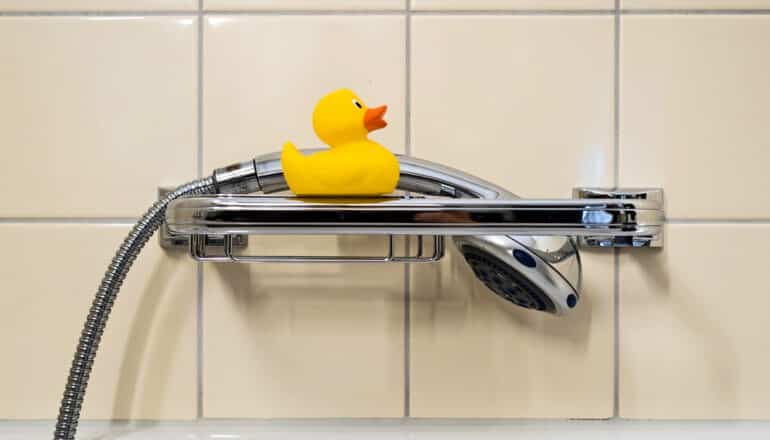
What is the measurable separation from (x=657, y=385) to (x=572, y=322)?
0.10 metres

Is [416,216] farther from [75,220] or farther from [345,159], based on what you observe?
[75,220]

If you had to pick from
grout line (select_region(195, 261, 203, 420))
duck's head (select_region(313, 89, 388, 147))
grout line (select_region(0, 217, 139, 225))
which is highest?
duck's head (select_region(313, 89, 388, 147))

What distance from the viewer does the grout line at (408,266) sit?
0.63m

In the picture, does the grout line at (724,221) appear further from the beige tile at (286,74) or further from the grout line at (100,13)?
the grout line at (100,13)

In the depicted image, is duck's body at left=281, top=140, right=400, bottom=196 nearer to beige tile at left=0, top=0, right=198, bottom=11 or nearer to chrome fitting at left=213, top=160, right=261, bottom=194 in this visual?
chrome fitting at left=213, top=160, right=261, bottom=194

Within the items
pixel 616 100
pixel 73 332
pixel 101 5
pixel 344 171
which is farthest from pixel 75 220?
pixel 616 100

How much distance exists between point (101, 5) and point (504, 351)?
52 cm

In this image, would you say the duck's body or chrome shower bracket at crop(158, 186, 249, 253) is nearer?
the duck's body

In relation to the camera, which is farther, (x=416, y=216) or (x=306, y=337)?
(x=306, y=337)

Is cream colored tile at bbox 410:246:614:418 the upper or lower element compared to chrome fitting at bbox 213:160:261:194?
lower

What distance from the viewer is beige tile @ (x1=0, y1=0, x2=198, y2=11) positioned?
2.07ft

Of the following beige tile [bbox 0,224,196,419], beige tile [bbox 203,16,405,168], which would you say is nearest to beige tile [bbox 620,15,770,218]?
beige tile [bbox 203,16,405,168]

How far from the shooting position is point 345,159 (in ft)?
1.54

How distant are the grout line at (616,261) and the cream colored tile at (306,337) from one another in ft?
0.68
